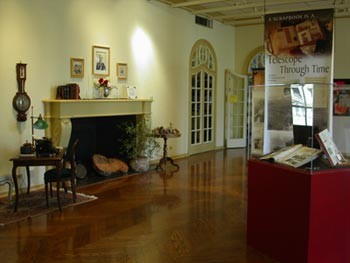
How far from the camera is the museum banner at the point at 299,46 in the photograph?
405 cm

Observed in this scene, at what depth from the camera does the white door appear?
10.9 meters

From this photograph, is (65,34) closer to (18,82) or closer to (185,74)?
(18,82)

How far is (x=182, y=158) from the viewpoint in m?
9.10

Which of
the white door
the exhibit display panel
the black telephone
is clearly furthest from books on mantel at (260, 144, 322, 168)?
the white door

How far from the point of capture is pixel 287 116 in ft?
11.8

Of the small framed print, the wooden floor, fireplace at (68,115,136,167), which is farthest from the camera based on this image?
the small framed print

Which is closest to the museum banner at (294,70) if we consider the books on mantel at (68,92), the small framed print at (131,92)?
the books on mantel at (68,92)

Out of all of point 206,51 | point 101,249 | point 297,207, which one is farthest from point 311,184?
point 206,51

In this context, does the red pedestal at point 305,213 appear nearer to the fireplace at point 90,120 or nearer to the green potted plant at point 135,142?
the fireplace at point 90,120

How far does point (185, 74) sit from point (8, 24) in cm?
450

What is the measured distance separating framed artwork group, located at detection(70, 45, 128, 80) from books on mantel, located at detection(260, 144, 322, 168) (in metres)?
3.85

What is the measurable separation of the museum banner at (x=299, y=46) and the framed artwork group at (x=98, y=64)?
3285 millimetres

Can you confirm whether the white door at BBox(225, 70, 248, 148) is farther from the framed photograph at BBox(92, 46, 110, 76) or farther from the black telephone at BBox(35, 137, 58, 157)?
the black telephone at BBox(35, 137, 58, 157)

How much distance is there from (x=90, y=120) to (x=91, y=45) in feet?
4.24
